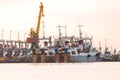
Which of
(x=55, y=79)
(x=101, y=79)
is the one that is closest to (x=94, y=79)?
(x=101, y=79)

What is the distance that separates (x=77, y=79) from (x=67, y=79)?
131 centimetres

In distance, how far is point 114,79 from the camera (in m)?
62.6

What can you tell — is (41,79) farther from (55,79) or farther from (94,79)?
(94,79)

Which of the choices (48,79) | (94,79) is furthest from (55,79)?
(94,79)

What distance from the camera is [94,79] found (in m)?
62.6

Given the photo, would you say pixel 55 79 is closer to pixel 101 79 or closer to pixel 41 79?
pixel 41 79

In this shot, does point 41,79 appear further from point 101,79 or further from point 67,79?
point 101,79

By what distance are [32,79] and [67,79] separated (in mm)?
4808

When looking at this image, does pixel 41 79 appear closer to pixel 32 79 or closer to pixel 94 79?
pixel 32 79

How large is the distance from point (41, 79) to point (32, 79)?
127 cm

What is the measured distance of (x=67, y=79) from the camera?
62.8 metres

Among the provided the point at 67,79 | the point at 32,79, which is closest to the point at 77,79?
the point at 67,79

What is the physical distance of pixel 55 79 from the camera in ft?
210

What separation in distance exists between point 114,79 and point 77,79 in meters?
4.82
